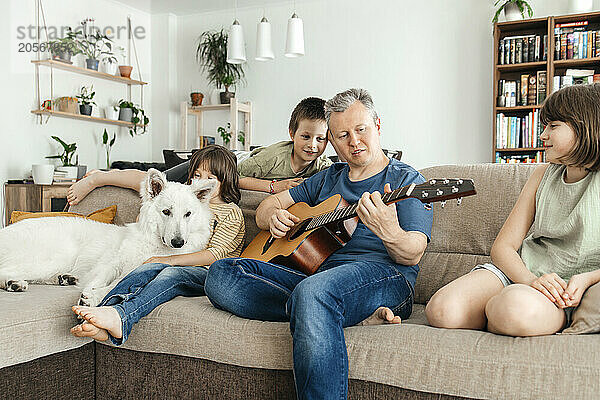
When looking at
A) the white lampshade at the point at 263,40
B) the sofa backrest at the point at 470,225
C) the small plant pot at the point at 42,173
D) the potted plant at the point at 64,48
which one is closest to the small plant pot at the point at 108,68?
the potted plant at the point at 64,48

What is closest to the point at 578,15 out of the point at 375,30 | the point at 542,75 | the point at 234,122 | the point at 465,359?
the point at 542,75

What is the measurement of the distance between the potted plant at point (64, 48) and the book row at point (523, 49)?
4077 mm

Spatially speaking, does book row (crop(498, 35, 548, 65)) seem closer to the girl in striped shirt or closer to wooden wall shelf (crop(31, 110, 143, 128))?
the girl in striped shirt

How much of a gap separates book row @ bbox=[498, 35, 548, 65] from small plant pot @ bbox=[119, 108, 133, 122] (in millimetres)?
3897

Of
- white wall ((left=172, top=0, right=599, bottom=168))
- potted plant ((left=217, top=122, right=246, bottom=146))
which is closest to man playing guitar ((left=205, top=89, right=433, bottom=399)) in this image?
white wall ((left=172, top=0, right=599, bottom=168))

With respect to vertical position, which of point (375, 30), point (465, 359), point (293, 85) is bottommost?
point (465, 359)

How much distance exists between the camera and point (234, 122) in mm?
6309

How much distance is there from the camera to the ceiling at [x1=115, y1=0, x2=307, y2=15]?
6.45 metres

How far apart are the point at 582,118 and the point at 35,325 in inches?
64.3

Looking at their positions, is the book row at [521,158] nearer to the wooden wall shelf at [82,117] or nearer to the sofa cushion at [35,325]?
the wooden wall shelf at [82,117]

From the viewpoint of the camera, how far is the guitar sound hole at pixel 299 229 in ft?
6.19

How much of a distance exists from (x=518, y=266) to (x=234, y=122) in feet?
16.6

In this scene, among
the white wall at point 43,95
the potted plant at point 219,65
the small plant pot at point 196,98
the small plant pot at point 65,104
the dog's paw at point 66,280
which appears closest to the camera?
the dog's paw at point 66,280

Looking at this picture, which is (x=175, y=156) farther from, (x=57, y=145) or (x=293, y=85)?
(x=293, y=85)
